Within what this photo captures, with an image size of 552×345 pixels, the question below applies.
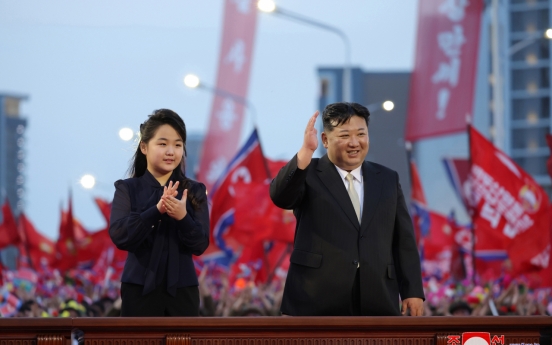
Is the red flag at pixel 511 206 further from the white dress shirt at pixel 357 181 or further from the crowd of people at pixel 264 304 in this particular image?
the white dress shirt at pixel 357 181

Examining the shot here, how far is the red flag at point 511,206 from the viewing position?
10.5 meters

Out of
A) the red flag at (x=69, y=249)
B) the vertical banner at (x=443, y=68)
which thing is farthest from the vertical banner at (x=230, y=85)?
the vertical banner at (x=443, y=68)

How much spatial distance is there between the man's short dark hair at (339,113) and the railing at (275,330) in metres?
1.31

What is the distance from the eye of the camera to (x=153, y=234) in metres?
4.32

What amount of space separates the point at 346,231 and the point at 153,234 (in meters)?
0.92

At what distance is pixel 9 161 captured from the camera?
52688 mm

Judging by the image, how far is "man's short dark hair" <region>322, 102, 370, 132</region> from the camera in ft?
14.8

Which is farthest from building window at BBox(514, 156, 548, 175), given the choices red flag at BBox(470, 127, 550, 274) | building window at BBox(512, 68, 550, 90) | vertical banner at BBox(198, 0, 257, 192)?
red flag at BBox(470, 127, 550, 274)

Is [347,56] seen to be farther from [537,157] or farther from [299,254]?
[537,157]

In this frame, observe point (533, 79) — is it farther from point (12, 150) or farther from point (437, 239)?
point (437, 239)

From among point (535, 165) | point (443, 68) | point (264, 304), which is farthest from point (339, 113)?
point (535, 165)

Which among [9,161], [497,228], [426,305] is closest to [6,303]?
[426,305]

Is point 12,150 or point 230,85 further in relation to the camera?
point 12,150

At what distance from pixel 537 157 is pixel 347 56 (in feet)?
164
